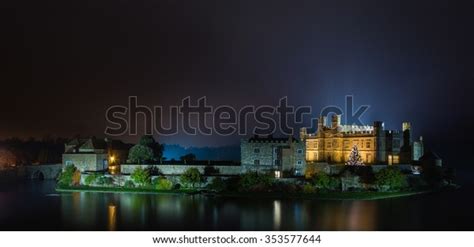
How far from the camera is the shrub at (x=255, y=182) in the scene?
1006 inches

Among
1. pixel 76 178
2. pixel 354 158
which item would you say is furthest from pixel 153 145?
pixel 354 158

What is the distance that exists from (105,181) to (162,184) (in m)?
2.91

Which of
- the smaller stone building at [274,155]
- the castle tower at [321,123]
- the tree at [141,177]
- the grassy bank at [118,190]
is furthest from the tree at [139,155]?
the castle tower at [321,123]

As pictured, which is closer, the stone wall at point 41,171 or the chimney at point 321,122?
the chimney at point 321,122

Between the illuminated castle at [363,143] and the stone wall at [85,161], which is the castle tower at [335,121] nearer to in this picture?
the illuminated castle at [363,143]

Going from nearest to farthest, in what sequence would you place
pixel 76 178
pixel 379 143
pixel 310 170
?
pixel 310 170, pixel 76 178, pixel 379 143

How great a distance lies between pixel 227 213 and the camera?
21.4 metres

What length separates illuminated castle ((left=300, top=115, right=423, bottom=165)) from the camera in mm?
29786

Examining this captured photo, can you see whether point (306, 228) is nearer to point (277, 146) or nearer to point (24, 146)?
point (277, 146)

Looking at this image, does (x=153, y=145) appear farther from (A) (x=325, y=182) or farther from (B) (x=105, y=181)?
(A) (x=325, y=182)

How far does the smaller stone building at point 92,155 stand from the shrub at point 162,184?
13.5 feet

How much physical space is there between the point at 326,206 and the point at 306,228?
389 centimetres

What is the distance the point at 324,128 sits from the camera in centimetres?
3172

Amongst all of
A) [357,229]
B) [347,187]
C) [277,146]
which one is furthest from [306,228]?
[277,146]
